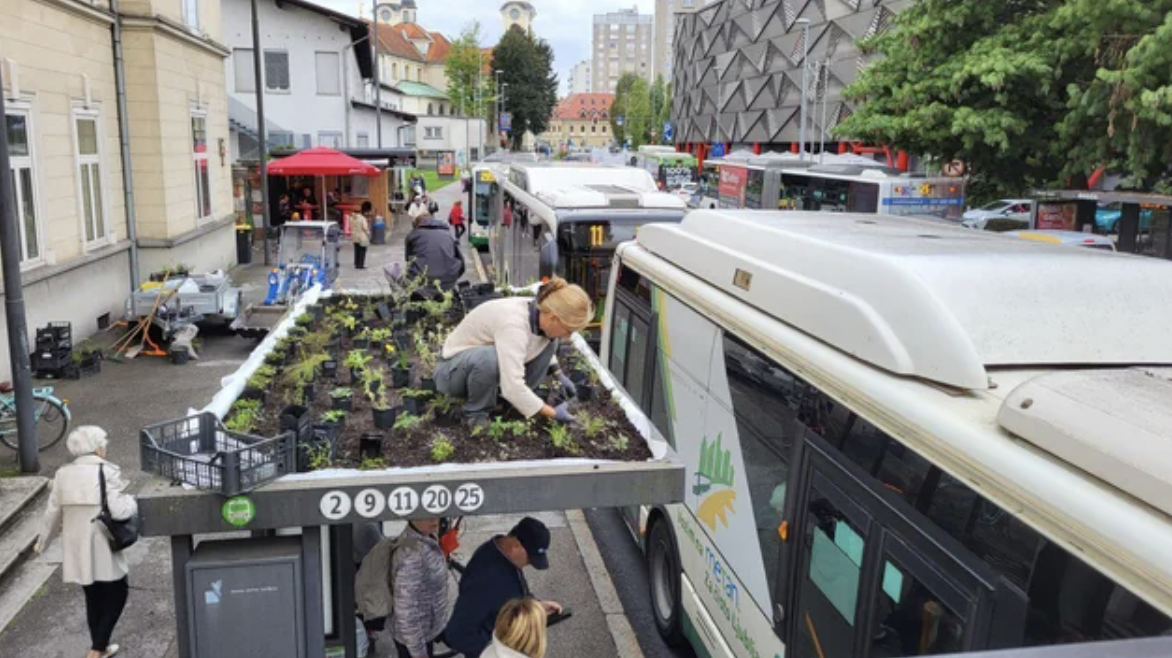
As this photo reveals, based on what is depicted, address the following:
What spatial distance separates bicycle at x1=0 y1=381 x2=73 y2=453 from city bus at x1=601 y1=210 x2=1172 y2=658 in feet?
22.9

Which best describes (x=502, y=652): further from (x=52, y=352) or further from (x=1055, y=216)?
(x=1055, y=216)

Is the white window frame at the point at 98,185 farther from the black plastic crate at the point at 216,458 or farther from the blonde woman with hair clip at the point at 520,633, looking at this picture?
the blonde woman with hair clip at the point at 520,633

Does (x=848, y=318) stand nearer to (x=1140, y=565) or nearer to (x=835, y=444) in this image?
(x=835, y=444)

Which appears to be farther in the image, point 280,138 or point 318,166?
point 280,138

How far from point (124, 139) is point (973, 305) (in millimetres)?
16274

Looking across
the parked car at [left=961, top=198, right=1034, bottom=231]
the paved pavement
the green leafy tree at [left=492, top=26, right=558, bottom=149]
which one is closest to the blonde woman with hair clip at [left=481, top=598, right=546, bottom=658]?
the paved pavement

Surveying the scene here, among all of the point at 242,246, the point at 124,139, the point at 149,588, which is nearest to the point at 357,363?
the point at 149,588

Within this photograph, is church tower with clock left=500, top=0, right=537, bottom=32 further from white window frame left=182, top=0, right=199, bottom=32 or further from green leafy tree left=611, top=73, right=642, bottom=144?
white window frame left=182, top=0, right=199, bottom=32

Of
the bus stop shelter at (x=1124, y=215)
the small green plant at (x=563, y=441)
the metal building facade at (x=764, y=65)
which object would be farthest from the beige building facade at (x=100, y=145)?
the metal building facade at (x=764, y=65)

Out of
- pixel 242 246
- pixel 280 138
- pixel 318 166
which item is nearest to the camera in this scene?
pixel 242 246

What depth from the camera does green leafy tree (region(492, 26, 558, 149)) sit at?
98.8 meters

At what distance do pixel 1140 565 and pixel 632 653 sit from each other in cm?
456

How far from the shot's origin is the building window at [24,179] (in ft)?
41.4

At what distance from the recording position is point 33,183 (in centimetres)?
1311
